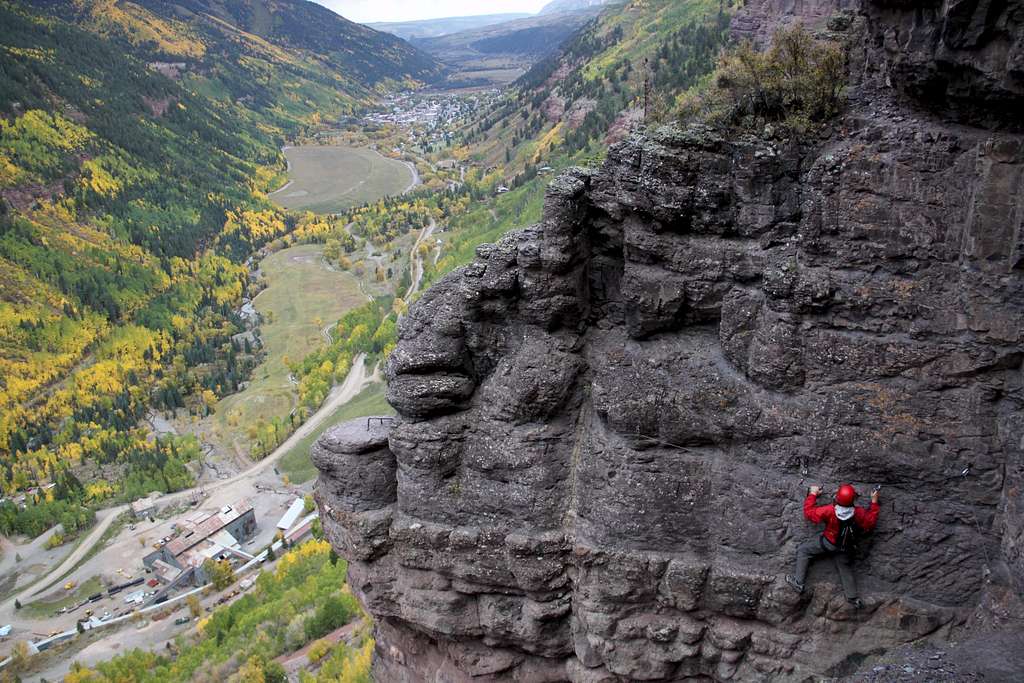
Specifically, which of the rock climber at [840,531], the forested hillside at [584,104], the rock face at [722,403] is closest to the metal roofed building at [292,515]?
the forested hillside at [584,104]

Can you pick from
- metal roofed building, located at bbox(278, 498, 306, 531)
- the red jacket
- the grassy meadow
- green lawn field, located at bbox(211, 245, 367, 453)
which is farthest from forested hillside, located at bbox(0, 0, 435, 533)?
Result: the red jacket

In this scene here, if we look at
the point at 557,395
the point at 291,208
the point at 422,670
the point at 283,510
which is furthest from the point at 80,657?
the point at 291,208

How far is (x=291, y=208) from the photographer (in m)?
178

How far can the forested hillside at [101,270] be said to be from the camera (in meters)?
91.1

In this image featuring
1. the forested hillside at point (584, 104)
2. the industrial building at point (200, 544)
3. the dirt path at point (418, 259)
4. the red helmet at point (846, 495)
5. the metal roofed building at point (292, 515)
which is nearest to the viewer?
the red helmet at point (846, 495)

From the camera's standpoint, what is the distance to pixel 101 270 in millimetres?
130875

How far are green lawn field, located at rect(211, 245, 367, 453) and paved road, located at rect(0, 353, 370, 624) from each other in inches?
213

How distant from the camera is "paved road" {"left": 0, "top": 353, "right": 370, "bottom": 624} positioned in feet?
225

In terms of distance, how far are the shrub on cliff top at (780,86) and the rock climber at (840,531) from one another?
7426 millimetres

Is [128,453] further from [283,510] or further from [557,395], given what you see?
[557,395]

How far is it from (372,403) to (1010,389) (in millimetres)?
70154

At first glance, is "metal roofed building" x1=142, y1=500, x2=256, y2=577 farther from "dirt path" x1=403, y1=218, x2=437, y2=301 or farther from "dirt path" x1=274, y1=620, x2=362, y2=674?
"dirt path" x1=403, y1=218, x2=437, y2=301

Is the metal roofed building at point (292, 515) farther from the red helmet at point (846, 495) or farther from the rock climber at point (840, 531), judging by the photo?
the red helmet at point (846, 495)

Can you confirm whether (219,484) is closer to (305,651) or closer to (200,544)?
(200,544)
